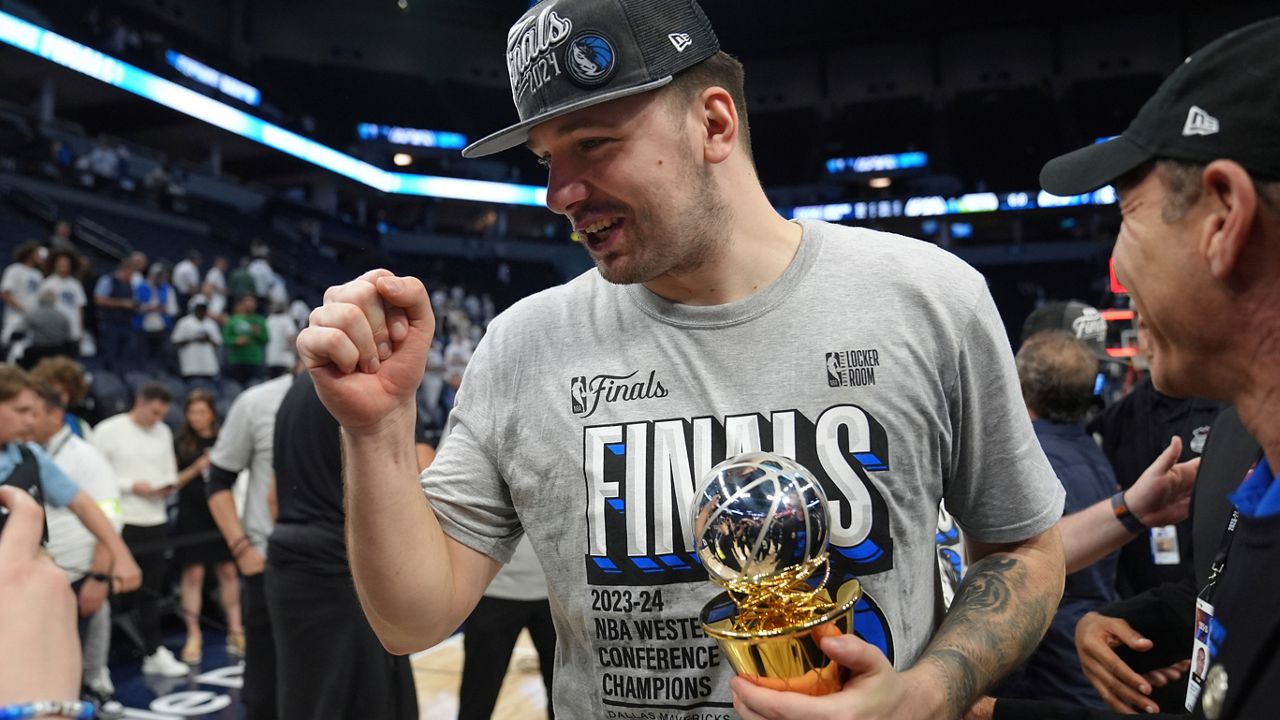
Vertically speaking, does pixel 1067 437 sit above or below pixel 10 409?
below

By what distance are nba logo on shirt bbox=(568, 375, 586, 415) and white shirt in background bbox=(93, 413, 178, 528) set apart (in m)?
5.40

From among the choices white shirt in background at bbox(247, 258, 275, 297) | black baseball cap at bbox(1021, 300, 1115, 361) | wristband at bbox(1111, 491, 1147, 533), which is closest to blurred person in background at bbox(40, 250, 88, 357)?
white shirt in background at bbox(247, 258, 275, 297)

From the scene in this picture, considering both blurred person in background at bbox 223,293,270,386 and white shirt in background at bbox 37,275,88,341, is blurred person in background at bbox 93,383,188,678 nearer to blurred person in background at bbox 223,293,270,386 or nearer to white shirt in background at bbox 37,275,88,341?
white shirt in background at bbox 37,275,88,341

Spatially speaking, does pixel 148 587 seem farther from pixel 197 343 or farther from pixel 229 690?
pixel 197 343

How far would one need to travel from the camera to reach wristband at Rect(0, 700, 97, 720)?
1.44 m

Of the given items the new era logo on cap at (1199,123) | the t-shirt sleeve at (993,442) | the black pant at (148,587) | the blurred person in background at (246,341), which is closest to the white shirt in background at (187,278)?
the blurred person in background at (246,341)

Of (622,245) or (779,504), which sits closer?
(779,504)

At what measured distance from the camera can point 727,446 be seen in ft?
4.20

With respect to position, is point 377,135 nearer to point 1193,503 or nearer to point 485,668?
point 485,668

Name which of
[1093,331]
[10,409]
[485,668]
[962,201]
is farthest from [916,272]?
[962,201]

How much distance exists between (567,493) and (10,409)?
123 inches

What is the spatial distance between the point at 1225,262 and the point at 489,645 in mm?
3241

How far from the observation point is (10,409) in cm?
347

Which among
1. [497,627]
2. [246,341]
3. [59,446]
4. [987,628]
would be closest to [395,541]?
[987,628]
